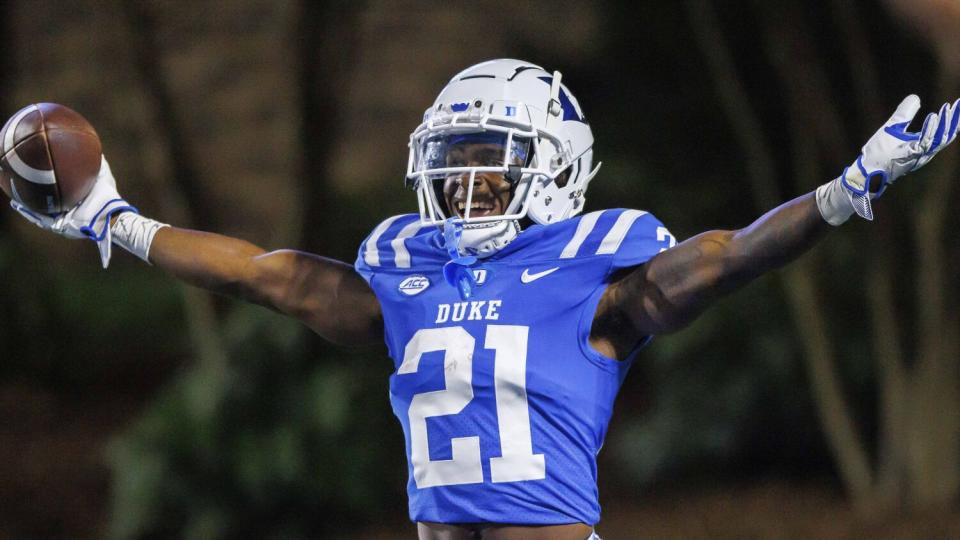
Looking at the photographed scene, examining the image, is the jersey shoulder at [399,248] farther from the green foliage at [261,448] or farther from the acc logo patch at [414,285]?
the green foliage at [261,448]

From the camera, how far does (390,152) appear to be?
7531mm

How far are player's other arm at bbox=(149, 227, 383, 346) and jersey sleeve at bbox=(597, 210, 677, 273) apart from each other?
0.58 m

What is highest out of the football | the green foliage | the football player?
the football

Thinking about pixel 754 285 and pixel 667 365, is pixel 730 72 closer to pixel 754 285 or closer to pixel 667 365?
pixel 754 285

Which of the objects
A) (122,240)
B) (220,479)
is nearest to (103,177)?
(122,240)

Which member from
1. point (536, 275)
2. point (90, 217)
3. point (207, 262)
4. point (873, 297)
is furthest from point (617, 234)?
point (873, 297)

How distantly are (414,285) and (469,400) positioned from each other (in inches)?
12.1

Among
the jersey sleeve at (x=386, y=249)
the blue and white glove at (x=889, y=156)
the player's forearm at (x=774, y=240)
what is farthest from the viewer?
the jersey sleeve at (x=386, y=249)

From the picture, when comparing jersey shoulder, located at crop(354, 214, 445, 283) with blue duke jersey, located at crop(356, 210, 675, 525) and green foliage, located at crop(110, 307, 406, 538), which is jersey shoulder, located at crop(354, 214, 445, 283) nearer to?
blue duke jersey, located at crop(356, 210, 675, 525)

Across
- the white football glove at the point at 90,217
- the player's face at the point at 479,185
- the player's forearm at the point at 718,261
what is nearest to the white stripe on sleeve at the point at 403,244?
the player's face at the point at 479,185

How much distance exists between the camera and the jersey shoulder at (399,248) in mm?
2728

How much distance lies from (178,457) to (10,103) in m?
2.57

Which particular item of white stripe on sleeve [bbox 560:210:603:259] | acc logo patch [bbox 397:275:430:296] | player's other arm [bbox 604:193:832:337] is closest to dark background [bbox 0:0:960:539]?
white stripe on sleeve [bbox 560:210:603:259]

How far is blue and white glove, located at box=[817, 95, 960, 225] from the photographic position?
2.13m
